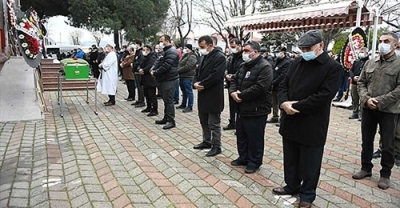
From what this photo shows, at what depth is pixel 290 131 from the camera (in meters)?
3.24

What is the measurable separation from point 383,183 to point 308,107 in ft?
5.17

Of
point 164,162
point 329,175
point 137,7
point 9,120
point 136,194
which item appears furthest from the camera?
point 137,7

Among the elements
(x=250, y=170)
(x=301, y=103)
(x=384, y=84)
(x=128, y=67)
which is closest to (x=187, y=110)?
(x=128, y=67)

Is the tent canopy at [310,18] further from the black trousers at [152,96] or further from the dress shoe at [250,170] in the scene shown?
the dress shoe at [250,170]

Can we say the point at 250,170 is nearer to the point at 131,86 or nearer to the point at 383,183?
the point at 383,183

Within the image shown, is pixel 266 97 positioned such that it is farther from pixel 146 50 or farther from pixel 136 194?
pixel 146 50

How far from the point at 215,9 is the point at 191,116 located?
2343 cm

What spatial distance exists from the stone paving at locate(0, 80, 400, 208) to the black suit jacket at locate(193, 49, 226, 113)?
0.71 meters

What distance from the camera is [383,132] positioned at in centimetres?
384

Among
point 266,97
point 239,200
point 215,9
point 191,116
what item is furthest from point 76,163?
point 215,9

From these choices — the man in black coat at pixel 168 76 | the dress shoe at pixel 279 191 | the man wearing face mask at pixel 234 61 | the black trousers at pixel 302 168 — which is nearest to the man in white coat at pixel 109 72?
the man in black coat at pixel 168 76

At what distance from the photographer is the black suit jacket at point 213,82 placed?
465cm

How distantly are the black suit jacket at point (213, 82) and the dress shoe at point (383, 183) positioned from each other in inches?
82.5

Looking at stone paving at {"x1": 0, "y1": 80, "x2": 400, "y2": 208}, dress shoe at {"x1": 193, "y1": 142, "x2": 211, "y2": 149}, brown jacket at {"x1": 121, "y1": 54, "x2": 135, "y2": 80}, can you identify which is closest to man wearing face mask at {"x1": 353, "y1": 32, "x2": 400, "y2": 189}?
stone paving at {"x1": 0, "y1": 80, "x2": 400, "y2": 208}
